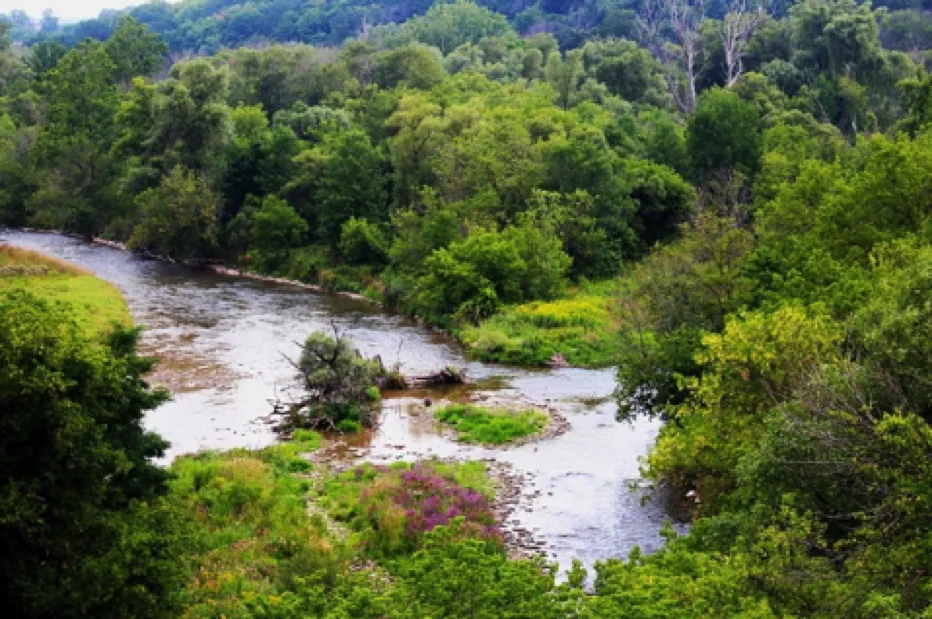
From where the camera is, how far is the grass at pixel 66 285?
183 feet

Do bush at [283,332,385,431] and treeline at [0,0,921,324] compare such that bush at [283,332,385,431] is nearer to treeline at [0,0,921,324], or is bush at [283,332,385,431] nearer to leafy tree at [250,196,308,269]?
treeline at [0,0,921,324]

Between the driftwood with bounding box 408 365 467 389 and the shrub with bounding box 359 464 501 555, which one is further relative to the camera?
the driftwood with bounding box 408 365 467 389

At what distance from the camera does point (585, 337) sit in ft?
179

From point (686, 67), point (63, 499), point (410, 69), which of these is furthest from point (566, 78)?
point (63, 499)

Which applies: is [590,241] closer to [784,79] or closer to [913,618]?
[784,79]

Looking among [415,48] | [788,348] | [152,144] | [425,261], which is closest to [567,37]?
[415,48]

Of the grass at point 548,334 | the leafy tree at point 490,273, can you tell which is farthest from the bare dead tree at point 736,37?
the grass at point 548,334

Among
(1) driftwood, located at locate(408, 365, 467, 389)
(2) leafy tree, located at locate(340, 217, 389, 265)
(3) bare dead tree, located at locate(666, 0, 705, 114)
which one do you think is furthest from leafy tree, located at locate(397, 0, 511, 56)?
(1) driftwood, located at locate(408, 365, 467, 389)

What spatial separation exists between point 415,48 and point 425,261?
47.7 m

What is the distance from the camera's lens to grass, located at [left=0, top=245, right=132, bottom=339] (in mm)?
55875

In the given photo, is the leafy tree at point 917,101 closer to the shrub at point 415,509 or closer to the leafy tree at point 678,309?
the leafy tree at point 678,309

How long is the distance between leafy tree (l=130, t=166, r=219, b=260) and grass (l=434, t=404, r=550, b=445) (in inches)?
1654

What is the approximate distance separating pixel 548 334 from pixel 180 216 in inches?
1444

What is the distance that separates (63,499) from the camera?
18.4 meters
